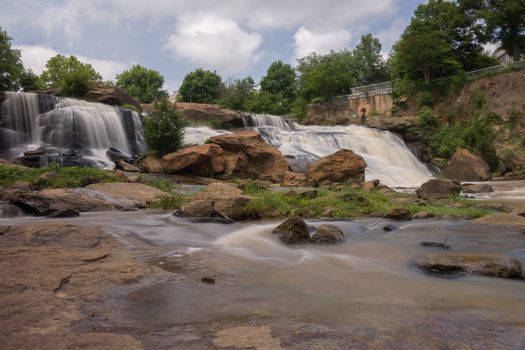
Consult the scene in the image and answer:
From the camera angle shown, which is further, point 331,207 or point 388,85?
point 388,85

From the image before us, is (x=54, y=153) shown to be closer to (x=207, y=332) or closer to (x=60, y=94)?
(x=60, y=94)

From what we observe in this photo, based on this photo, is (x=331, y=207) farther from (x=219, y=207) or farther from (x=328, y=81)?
(x=328, y=81)

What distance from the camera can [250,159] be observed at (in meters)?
21.4

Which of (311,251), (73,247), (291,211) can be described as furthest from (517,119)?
(73,247)

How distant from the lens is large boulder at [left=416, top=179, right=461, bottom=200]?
13.9 metres

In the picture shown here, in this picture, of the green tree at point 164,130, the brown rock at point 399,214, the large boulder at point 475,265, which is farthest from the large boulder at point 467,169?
the large boulder at point 475,265

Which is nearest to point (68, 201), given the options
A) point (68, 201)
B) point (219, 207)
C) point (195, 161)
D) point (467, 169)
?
point (68, 201)

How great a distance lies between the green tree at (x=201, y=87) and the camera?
5831 cm

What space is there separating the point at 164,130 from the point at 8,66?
18.0m

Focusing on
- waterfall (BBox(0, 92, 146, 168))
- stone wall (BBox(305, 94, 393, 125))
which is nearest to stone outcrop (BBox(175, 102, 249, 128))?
waterfall (BBox(0, 92, 146, 168))

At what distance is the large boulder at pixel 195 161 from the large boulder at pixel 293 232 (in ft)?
39.6

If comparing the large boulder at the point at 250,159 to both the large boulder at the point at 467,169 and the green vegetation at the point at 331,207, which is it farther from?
the large boulder at the point at 467,169

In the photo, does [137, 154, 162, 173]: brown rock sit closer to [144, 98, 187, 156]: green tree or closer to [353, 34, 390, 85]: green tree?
[144, 98, 187, 156]: green tree

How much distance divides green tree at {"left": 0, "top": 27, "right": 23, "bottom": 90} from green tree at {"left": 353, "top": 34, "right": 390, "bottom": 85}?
4227 cm
